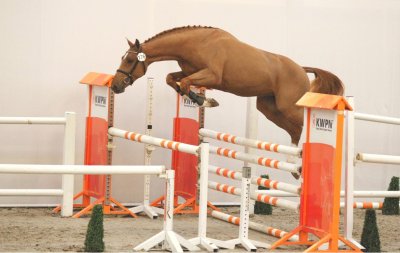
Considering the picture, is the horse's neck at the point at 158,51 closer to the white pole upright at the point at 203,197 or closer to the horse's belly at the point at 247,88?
the horse's belly at the point at 247,88

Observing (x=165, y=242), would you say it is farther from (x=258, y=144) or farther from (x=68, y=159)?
(x=68, y=159)

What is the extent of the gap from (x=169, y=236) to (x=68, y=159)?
2.06 m

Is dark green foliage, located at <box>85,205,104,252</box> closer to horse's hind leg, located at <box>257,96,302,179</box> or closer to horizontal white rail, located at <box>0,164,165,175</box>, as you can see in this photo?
horizontal white rail, located at <box>0,164,165,175</box>

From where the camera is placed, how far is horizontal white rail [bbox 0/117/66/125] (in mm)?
6953

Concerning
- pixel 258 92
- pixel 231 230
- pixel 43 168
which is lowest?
pixel 231 230

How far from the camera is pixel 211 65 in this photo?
6.19 meters

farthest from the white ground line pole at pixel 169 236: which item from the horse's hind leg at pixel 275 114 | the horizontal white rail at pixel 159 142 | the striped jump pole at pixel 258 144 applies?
the horse's hind leg at pixel 275 114

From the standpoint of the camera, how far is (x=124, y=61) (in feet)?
20.5

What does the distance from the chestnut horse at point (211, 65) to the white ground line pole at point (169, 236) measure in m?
1.06

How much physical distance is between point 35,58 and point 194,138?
1.58m

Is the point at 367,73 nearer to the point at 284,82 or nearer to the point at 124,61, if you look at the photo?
the point at 284,82

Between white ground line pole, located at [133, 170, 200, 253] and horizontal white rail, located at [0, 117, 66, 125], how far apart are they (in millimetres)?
1966

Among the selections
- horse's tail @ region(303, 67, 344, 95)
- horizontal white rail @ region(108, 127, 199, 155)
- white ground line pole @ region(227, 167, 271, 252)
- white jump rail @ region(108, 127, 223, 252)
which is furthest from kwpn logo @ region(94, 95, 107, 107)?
white ground line pole @ region(227, 167, 271, 252)

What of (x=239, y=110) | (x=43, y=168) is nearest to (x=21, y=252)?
(x=43, y=168)
